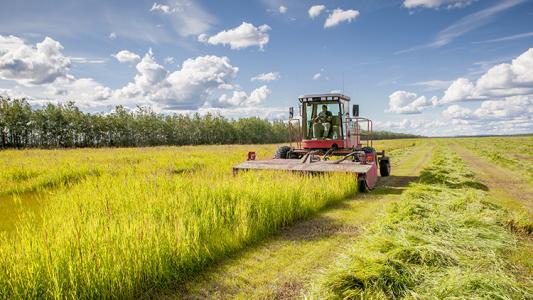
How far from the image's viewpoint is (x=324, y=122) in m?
12.2

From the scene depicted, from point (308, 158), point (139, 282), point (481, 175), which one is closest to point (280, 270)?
point (139, 282)

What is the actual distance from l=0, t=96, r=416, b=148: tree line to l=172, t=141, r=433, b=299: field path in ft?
190

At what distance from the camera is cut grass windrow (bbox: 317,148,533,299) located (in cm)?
311

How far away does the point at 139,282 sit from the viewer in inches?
135

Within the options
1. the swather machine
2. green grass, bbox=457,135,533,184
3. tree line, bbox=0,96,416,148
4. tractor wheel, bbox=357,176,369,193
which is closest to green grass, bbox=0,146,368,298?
tractor wheel, bbox=357,176,369,193

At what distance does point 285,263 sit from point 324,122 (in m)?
8.58

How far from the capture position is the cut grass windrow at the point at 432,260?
3.11m

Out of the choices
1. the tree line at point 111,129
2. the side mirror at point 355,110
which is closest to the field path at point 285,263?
the side mirror at point 355,110

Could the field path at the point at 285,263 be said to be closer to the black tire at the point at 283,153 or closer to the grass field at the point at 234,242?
the grass field at the point at 234,242

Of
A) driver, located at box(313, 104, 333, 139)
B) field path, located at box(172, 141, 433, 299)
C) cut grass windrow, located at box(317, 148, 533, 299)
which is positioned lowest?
field path, located at box(172, 141, 433, 299)

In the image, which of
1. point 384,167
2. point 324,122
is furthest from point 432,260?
point 384,167

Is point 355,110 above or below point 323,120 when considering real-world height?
above

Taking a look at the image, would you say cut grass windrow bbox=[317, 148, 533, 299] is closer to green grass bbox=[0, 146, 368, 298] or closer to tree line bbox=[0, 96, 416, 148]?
green grass bbox=[0, 146, 368, 298]

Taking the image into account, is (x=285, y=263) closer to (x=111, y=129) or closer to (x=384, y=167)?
(x=384, y=167)
